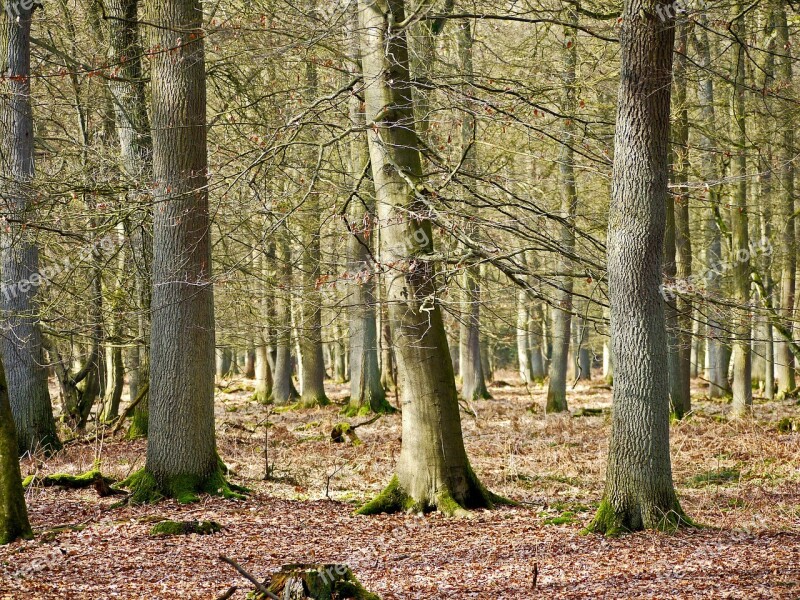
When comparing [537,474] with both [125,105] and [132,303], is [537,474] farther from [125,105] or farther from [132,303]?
[125,105]

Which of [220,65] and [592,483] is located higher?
[220,65]

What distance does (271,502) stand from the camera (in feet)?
31.6

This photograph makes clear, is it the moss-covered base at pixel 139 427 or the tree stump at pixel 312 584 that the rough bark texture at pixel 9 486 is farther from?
the moss-covered base at pixel 139 427

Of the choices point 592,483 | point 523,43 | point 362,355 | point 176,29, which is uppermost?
point 523,43

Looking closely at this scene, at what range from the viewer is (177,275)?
9359 millimetres

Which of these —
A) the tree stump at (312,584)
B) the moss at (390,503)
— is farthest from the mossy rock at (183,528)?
the tree stump at (312,584)

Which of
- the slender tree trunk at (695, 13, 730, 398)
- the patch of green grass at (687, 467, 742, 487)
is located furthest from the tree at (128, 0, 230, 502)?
the slender tree trunk at (695, 13, 730, 398)

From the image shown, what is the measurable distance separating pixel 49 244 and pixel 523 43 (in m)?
7.99

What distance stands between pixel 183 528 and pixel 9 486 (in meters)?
1.66

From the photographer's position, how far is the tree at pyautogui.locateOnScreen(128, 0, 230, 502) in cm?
943

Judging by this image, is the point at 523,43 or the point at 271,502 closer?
the point at 271,502

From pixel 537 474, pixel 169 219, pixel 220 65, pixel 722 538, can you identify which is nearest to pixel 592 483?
pixel 537 474

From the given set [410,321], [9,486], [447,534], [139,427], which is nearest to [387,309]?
[410,321]

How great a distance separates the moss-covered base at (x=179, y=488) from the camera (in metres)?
9.27
